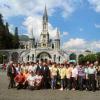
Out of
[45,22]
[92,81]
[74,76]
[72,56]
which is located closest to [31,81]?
[74,76]

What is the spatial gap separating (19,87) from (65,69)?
298cm

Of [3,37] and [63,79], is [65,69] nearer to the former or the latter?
[63,79]

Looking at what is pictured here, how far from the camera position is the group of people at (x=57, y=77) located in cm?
2331

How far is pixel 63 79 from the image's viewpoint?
23.9 m

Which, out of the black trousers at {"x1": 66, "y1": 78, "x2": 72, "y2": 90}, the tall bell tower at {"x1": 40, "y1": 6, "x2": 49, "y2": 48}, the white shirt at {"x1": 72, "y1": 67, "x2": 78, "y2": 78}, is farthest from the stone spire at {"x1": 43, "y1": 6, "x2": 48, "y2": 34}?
the white shirt at {"x1": 72, "y1": 67, "x2": 78, "y2": 78}

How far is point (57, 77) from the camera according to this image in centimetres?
2420

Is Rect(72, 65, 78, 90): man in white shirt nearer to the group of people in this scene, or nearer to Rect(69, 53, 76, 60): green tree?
the group of people

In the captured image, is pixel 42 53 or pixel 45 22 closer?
pixel 42 53

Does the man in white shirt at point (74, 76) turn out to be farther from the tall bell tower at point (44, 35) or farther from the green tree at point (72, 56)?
the tall bell tower at point (44, 35)

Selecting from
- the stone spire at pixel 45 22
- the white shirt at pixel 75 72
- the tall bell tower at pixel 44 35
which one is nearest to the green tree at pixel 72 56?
the tall bell tower at pixel 44 35

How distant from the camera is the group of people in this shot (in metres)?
23.3

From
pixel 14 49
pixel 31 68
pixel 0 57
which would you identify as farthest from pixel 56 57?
pixel 31 68

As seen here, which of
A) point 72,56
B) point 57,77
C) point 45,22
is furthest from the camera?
point 45,22

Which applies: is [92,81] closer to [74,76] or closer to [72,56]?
[74,76]
